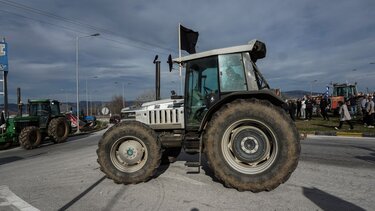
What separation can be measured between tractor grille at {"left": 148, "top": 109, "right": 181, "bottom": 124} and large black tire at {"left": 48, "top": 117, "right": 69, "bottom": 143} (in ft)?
44.4

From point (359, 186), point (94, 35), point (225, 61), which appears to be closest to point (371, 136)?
point (359, 186)

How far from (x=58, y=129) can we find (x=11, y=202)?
47.8ft

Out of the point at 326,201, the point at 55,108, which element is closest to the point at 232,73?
the point at 326,201

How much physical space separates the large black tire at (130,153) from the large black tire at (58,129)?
1359 cm

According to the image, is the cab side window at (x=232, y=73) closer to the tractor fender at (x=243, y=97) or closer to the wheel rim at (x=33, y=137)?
the tractor fender at (x=243, y=97)

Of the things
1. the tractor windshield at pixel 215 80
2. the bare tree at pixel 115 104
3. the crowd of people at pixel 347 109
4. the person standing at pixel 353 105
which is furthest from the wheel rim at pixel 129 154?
the bare tree at pixel 115 104

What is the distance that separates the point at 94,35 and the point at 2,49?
689 centimetres

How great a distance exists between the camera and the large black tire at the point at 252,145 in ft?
18.1

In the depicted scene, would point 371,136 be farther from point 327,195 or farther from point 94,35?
point 94,35

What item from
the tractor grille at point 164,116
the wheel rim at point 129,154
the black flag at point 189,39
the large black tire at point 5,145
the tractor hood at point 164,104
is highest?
the black flag at point 189,39

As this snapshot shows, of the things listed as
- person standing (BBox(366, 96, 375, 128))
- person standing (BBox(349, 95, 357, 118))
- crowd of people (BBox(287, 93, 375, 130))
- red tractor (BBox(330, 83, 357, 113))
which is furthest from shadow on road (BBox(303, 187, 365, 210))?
red tractor (BBox(330, 83, 357, 113))

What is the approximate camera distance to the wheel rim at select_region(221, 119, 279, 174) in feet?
19.1

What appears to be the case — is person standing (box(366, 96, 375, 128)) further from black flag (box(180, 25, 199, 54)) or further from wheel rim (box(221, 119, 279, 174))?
wheel rim (box(221, 119, 279, 174))

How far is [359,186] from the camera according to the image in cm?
577
